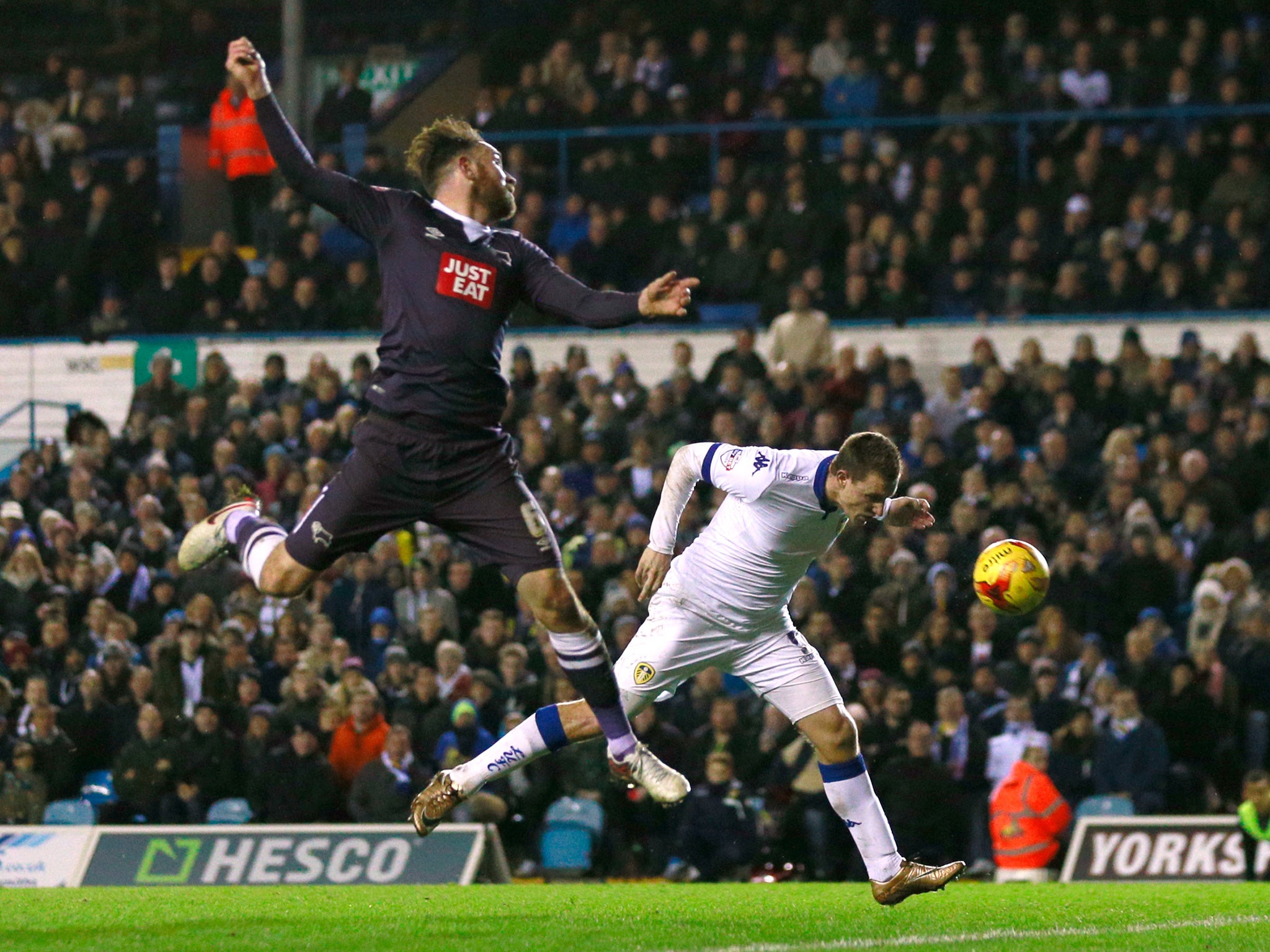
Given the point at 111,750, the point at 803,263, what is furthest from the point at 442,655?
the point at 803,263

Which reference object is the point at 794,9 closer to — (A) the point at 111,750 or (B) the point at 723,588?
(A) the point at 111,750

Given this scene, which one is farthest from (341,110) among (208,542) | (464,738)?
(208,542)

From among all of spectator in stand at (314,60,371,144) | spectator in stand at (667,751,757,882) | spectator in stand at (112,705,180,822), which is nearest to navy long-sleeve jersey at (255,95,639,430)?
spectator in stand at (667,751,757,882)

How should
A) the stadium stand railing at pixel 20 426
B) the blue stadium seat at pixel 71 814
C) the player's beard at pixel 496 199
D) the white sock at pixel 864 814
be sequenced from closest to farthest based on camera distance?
the player's beard at pixel 496 199
the white sock at pixel 864 814
the blue stadium seat at pixel 71 814
the stadium stand railing at pixel 20 426

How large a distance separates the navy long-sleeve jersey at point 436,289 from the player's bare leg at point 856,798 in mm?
2278

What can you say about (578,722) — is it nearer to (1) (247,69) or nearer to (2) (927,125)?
(1) (247,69)

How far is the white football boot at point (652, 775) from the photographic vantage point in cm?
929

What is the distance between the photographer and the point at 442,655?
17.2 m

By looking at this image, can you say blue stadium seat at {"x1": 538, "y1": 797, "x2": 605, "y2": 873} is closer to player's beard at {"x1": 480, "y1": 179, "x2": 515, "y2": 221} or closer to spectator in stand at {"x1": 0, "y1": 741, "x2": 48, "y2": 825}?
spectator in stand at {"x1": 0, "y1": 741, "x2": 48, "y2": 825}

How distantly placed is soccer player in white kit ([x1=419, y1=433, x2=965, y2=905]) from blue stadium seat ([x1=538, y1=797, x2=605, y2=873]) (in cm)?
621

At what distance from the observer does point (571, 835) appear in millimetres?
16109

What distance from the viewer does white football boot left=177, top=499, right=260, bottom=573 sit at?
31.8ft

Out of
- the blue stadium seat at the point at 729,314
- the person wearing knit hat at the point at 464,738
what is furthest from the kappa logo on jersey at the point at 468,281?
the blue stadium seat at the point at 729,314

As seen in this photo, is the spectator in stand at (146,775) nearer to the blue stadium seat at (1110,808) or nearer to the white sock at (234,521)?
the blue stadium seat at (1110,808)
